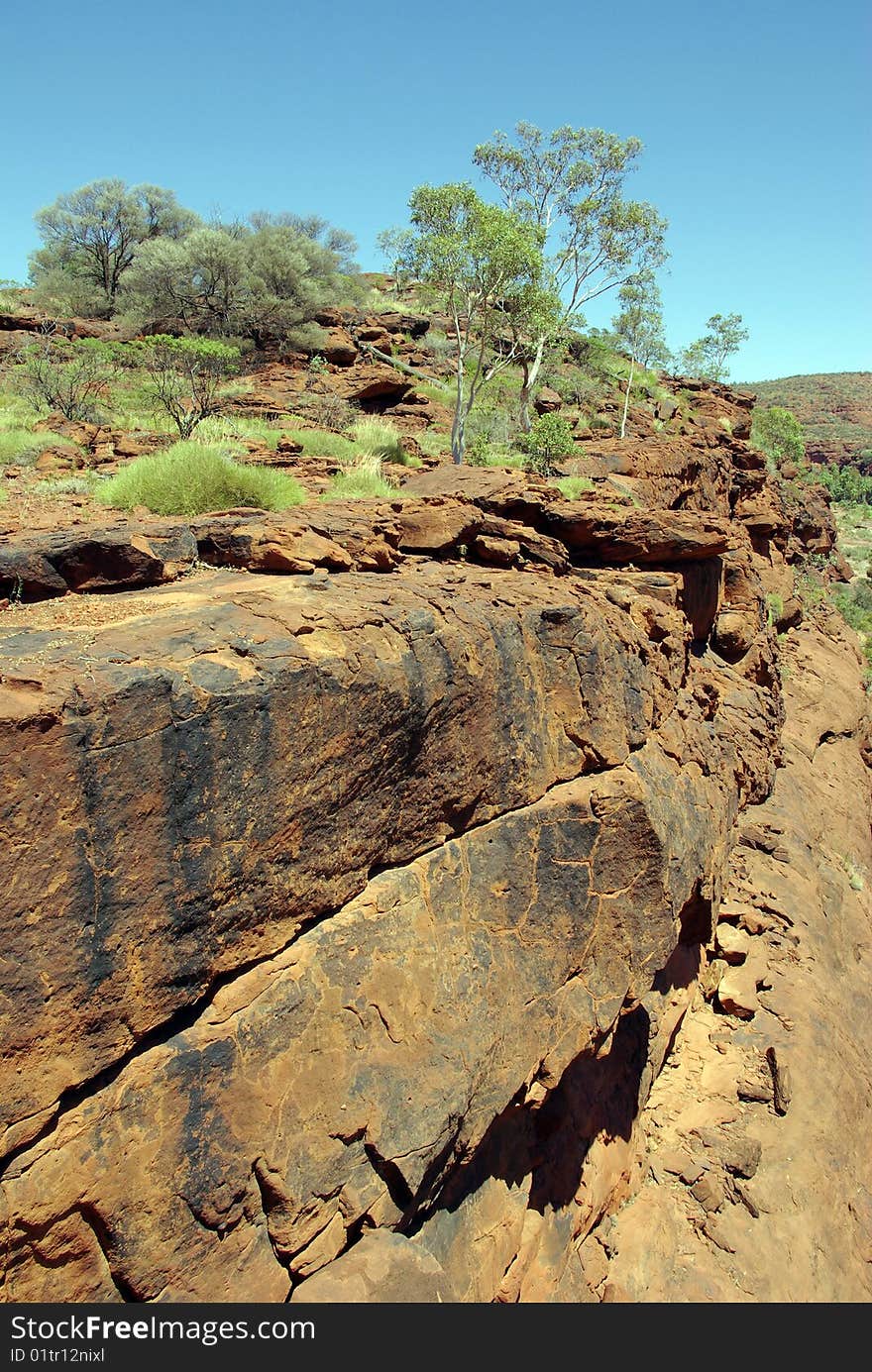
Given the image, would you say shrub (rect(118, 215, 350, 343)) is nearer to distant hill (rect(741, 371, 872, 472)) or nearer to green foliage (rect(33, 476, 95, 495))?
green foliage (rect(33, 476, 95, 495))

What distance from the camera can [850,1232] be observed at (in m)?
6.35

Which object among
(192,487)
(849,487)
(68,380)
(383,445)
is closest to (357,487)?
(192,487)

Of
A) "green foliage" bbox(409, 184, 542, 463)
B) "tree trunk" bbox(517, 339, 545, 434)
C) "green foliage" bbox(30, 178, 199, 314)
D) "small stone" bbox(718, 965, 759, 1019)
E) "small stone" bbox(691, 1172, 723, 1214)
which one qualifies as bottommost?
"small stone" bbox(691, 1172, 723, 1214)

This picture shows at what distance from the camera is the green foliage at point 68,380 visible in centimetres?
1266

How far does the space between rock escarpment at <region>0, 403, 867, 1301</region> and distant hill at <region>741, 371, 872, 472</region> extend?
5871 cm

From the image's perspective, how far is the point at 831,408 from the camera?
65.2 meters

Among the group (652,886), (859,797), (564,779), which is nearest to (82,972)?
(564,779)

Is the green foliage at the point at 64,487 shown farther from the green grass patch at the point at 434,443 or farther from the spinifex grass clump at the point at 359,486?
the green grass patch at the point at 434,443

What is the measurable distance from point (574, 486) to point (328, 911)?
25.4 feet

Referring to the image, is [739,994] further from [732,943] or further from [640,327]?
[640,327]

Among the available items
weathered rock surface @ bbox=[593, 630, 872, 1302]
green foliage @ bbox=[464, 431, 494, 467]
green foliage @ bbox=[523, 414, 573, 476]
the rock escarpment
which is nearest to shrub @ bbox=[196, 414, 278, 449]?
green foliage @ bbox=[464, 431, 494, 467]

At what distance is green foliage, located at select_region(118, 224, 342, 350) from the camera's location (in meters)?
19.4

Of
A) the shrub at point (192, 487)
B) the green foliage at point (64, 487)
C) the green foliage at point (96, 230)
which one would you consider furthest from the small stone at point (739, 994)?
the green foliage at point (96, 230)

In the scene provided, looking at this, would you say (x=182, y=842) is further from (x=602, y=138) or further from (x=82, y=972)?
(x=602, y=138)
